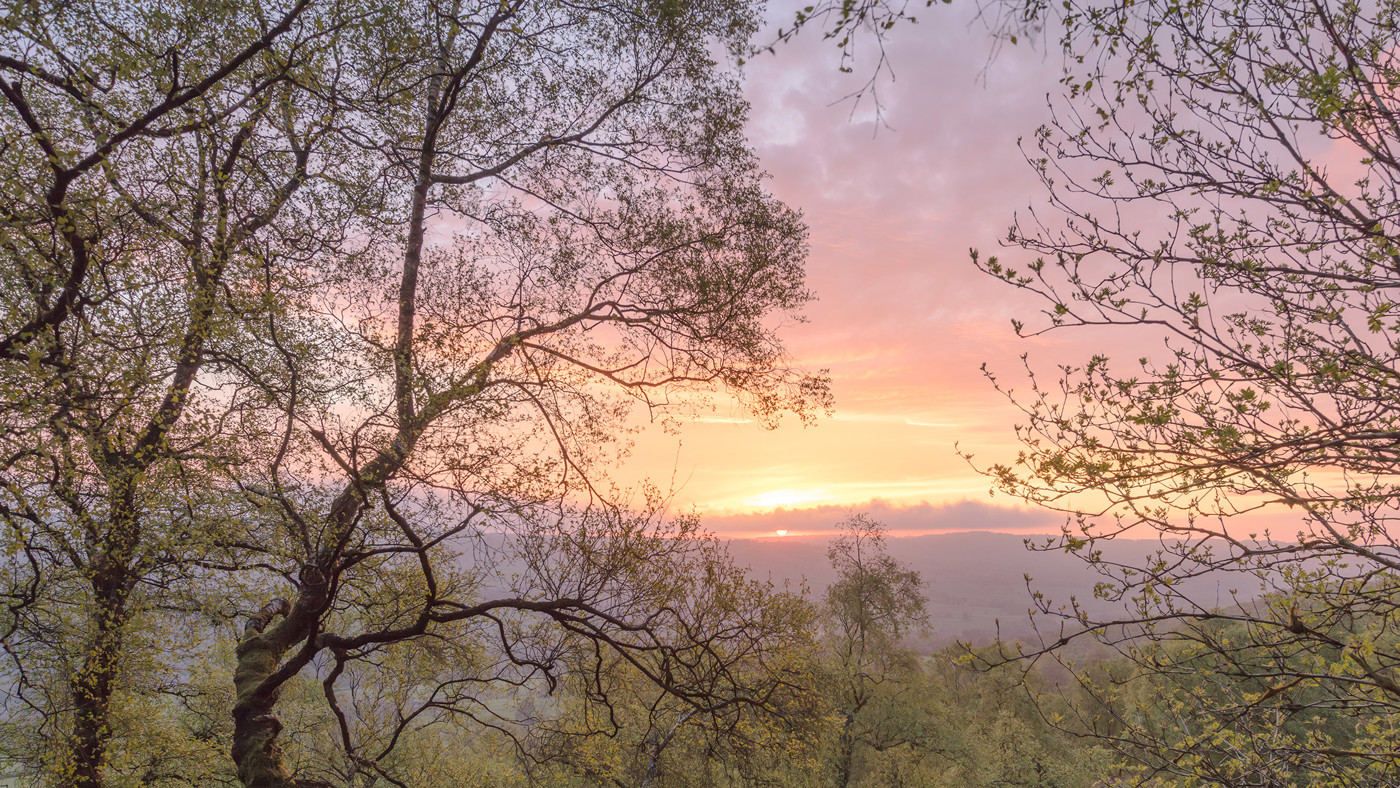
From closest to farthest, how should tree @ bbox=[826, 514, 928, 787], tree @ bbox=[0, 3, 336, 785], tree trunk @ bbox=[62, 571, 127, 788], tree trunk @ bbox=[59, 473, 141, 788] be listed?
tree @ bbox=[0, 3, 336, 785] < tree trunk @ bbox=[59, 473, 141, 788] < tree trunk @ bbox=[62, 571, 127, 788] < tree @ bbox=[826, 514, 928, 787]

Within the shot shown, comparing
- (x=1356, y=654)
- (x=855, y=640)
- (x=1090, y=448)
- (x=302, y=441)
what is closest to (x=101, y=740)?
(x=302, y=441)

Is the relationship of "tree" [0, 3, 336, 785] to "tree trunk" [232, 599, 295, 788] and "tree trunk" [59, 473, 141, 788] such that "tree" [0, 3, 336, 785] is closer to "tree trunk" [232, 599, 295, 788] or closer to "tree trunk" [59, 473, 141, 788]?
"tree trunk" [59, 473, 141, 788]

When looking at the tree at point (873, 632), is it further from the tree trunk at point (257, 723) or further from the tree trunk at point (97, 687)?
the tree trunk at point (97, 687)

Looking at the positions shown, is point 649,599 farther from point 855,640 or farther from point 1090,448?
point 855,640

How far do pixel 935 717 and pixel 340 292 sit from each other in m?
28.2

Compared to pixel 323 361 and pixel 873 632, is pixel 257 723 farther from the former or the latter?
pixel 873 632

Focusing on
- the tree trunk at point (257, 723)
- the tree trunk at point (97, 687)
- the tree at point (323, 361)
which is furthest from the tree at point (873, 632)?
the tree trunk at point (97, 687)

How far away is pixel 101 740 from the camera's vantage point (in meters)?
7.44

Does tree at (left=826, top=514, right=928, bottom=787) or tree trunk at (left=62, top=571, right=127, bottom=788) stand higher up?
tree trunk at (left=62, top=571, right=127, bottom=788)

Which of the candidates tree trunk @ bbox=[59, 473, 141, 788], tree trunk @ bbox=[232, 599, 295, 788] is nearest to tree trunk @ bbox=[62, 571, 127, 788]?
tree trunk @ bbox=[59, 473, 141, 788]

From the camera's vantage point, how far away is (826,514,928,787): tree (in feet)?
79.0

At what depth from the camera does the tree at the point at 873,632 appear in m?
24.1

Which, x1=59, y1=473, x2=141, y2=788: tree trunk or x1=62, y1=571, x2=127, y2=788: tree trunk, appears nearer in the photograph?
x1=59, y1=473, x2=141, y2=788: tree trunk

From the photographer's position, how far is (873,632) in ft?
87.7
